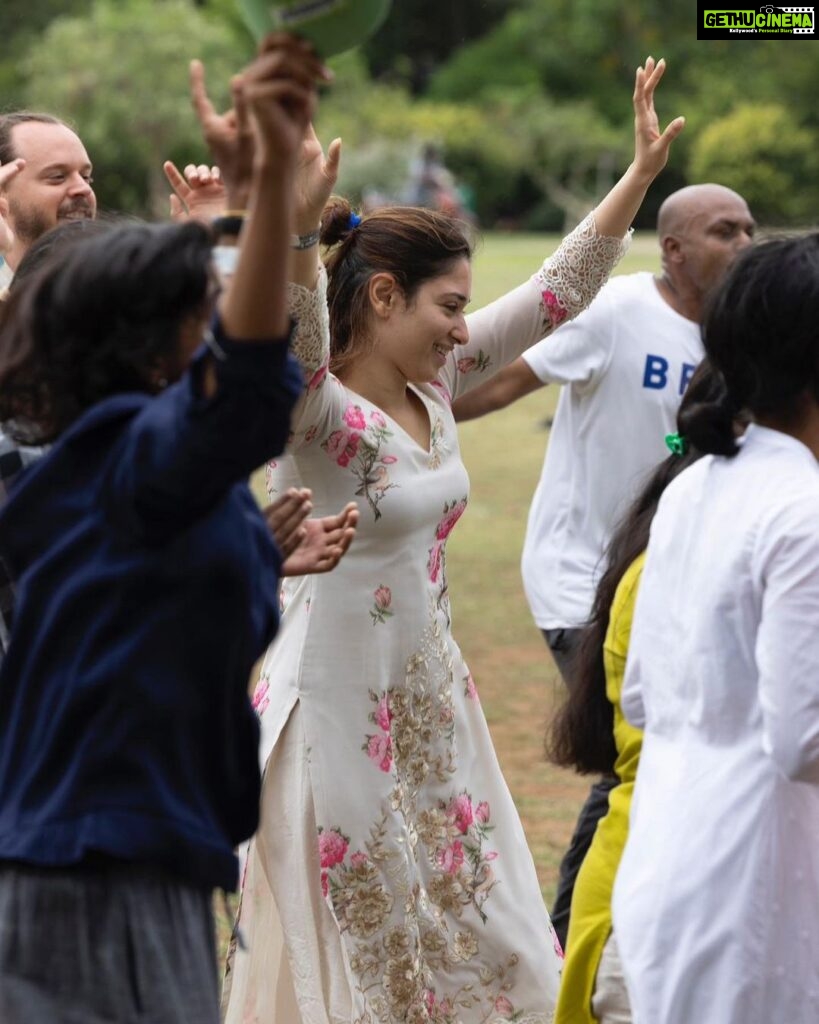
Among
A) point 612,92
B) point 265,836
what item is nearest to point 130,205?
point 612,92

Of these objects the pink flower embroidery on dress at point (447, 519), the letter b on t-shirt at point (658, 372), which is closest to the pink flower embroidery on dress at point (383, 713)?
the pink flower embroidery on dress at point (447, 519)

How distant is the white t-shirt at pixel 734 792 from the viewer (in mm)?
2381

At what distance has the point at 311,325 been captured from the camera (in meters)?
3.38

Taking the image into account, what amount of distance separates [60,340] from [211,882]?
2.39 feet

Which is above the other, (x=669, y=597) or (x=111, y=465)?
(x=111, y=465)

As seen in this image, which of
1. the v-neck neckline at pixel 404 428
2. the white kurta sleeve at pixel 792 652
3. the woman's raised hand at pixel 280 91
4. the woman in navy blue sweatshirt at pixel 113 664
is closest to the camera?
the woman's raised hand at pixel 280 91

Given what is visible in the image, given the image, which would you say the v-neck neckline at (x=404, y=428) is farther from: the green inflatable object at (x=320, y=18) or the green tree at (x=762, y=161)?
the green tree at (x=762, y=161)

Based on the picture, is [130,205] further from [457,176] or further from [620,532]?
[620,532]

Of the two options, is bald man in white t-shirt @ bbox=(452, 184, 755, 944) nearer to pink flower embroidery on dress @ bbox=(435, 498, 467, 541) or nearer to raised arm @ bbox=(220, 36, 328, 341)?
pink flower embroidery on dress @ bbox=(435, 498, 467, 541)


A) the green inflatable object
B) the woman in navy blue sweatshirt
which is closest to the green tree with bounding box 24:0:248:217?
the woman in navy blue sweatshirt

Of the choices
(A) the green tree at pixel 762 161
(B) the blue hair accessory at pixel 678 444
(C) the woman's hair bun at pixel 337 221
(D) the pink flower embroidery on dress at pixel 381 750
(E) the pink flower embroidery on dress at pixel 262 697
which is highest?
(C) the woman's hair bun at pixel 337 221

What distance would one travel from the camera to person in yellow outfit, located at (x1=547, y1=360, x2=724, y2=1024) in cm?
283

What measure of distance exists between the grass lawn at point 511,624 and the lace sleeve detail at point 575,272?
19 centimetres

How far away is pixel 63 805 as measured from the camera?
2.16 m
